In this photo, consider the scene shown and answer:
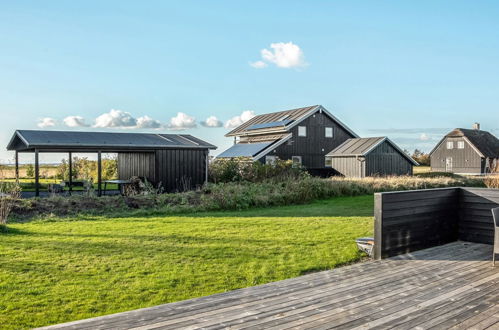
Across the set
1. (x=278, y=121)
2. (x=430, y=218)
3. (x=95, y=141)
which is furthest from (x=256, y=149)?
(x=430, y=218)

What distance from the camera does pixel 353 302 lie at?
450 cm

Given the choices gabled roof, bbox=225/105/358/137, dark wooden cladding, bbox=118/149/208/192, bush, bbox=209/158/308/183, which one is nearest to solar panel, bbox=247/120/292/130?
gabled roof, bbox=225/105/358/137

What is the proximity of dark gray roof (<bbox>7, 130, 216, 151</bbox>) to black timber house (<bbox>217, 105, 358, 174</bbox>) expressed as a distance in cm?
870

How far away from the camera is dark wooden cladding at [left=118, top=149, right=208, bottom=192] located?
19.5 meters

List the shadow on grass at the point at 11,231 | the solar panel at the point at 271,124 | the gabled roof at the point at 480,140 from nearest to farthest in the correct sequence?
the shadow on grass at the point at 11,231 < the solar panel at the point at 271,124 < the gabled roof at the point at 480,140

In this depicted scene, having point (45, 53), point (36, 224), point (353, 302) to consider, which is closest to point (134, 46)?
point (45, 53)

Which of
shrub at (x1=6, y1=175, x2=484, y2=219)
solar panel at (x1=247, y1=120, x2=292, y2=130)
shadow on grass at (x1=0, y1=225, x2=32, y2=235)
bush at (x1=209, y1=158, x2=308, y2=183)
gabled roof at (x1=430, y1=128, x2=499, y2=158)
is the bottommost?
shadow on grass at (x1=0, y1=225, x2=32, y2=235)

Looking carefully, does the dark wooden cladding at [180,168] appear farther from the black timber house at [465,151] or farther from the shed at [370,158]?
the black timber house at [465,151]

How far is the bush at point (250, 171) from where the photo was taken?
21.0 metres

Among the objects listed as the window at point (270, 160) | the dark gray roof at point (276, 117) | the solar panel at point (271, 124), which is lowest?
the window at point (270, 160)

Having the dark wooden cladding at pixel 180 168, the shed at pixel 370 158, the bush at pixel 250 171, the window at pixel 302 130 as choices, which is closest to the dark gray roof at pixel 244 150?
the window at pixel 302 130

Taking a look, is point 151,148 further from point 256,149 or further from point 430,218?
point 430,218

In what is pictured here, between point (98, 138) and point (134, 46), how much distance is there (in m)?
6.06

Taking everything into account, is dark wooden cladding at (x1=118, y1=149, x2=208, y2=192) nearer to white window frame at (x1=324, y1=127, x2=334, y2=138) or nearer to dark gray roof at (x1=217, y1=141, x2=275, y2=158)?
dark gray roof at (x1=217, y1=141, x2=275, y2=158)
